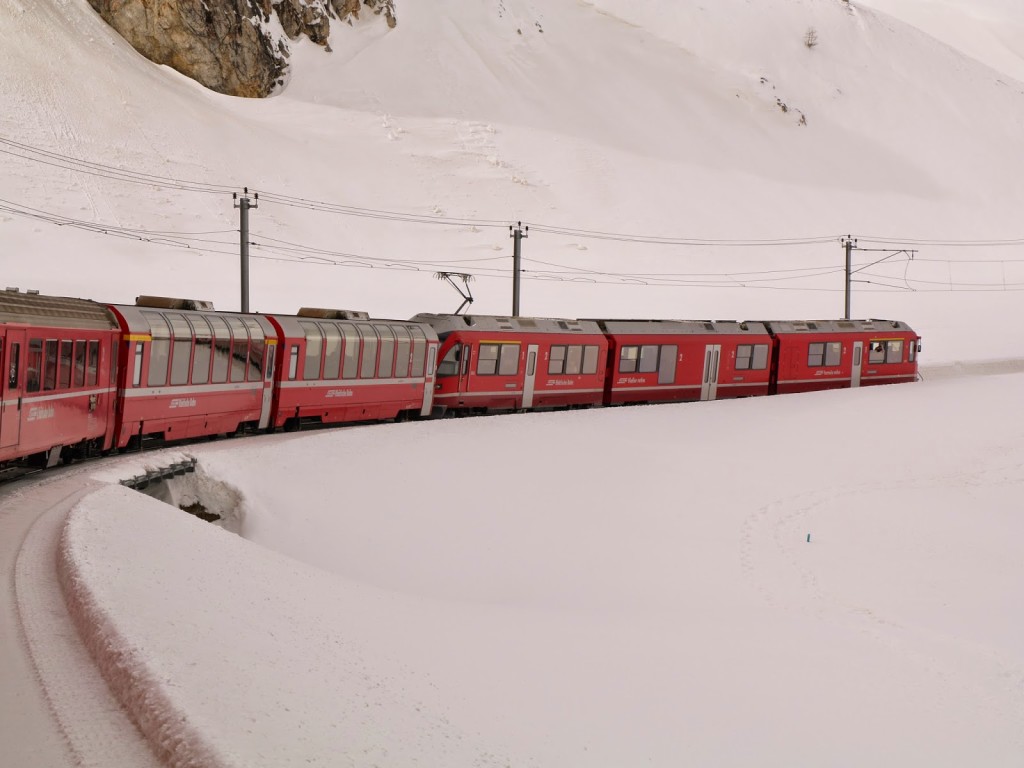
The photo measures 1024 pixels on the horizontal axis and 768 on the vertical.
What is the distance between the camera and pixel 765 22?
160m

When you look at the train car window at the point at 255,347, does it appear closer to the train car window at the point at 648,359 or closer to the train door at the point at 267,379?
the train door at the point at 267,379

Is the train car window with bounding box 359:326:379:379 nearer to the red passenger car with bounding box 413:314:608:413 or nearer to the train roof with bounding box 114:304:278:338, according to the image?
the red passenger car with bounding box 413:314:608:413

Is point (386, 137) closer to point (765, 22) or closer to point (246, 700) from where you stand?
point (765, 22)

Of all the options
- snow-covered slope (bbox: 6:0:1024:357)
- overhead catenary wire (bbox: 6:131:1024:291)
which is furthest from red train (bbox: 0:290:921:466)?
overhead catenary wire (bbox: 6:131:1024:291)

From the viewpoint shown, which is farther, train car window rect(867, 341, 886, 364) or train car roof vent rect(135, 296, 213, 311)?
train car window rect(867, 341, 886, 364)

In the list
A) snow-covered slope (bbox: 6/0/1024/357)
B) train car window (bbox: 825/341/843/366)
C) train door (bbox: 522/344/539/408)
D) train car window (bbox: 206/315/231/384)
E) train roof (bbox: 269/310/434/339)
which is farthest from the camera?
snow-covered slope (bbox: 6/0/1024/357)

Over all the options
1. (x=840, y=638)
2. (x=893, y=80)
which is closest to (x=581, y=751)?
(x=840, y=638)

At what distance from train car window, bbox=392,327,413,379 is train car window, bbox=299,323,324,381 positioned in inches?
109

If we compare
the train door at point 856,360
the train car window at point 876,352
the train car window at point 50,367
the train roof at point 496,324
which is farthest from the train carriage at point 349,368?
the train car window at point 876,352

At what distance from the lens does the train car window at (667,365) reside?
36.6 metres

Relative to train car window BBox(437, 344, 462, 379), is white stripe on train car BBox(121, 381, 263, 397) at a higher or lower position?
lower

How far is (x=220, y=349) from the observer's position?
23359mm

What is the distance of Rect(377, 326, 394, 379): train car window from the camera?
28.2 metres

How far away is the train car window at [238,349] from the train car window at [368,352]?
3.96m
